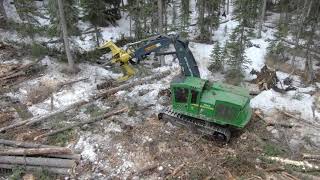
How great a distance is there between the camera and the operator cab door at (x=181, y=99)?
15815 mm

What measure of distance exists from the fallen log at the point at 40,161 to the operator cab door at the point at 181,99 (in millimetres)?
5227

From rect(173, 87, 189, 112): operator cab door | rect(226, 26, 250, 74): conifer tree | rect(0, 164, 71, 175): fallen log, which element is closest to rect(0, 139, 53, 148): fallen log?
rect(0, 164, 71, 175): fallen log

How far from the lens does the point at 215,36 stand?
32312 millimetres

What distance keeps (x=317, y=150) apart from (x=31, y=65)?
57.7 ft

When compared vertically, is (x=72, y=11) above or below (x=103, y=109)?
above

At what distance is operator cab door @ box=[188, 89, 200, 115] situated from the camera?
15.6 metres

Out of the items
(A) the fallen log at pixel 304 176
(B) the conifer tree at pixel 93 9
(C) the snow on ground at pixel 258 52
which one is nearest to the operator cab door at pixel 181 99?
(A) the fallen log at pixel 304 176

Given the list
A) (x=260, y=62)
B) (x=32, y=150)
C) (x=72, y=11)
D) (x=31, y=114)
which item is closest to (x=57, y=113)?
(x=31, y=114)

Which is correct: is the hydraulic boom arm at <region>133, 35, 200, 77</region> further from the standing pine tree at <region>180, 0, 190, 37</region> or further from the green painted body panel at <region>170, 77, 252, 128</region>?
the standing pine tree at <region>180, 0, 190, 37</region>

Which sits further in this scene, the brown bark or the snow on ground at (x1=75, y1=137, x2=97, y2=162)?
the brown bark

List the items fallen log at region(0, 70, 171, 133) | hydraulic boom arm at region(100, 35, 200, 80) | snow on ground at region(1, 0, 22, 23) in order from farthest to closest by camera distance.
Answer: snow on ground at region(1, 0, 22, 23), hydraulic boom arm at region(100, 35, 200, 80), fallen log at region(0, 70, 171, 133)

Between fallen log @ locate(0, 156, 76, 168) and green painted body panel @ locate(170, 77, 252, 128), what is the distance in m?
5.35

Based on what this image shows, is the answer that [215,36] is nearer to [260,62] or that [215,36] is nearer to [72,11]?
[260,62]

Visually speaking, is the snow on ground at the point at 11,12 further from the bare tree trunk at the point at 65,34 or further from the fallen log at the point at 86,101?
the fallen log at the point at 86,101
